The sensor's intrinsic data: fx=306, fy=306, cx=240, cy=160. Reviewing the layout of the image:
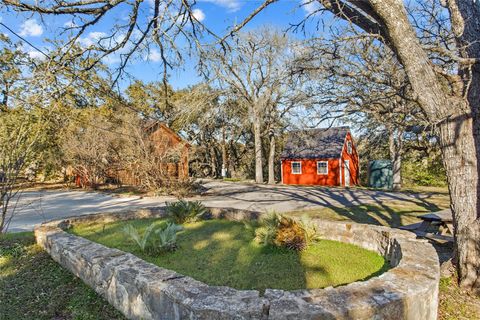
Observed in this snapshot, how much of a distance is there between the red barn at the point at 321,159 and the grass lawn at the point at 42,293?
1861 cm

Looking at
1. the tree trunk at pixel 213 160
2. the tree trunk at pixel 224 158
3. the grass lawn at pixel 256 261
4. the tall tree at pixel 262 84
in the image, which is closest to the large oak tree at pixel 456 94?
the grass lawn at pixel 256 261

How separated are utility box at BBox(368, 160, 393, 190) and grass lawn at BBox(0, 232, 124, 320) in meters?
19.2

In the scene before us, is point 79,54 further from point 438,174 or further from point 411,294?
point 438,174

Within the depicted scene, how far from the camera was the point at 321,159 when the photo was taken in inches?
880

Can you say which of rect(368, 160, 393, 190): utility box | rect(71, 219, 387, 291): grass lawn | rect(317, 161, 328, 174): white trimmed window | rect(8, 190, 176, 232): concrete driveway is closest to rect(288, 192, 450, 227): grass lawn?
rect(71, 219, 387, 291): grass lawn

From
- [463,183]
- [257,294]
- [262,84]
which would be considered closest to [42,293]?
[257,294]

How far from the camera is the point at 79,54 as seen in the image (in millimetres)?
4516

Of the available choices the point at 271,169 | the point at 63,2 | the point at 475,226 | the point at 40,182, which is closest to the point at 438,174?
the point at 271,169

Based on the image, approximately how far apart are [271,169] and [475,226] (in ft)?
66.9

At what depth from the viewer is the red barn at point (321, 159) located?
21875mm

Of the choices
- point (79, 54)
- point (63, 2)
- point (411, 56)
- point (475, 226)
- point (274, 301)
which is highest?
point (63, 2)

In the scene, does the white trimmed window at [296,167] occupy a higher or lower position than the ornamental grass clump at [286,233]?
higher

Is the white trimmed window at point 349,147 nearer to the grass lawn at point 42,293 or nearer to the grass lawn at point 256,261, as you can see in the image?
the grass lawn at point 256,261

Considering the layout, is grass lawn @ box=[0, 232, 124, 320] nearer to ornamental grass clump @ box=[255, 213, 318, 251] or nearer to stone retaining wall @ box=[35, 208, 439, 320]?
stone retaining wall @ box=[35, 208, 439, 320]
